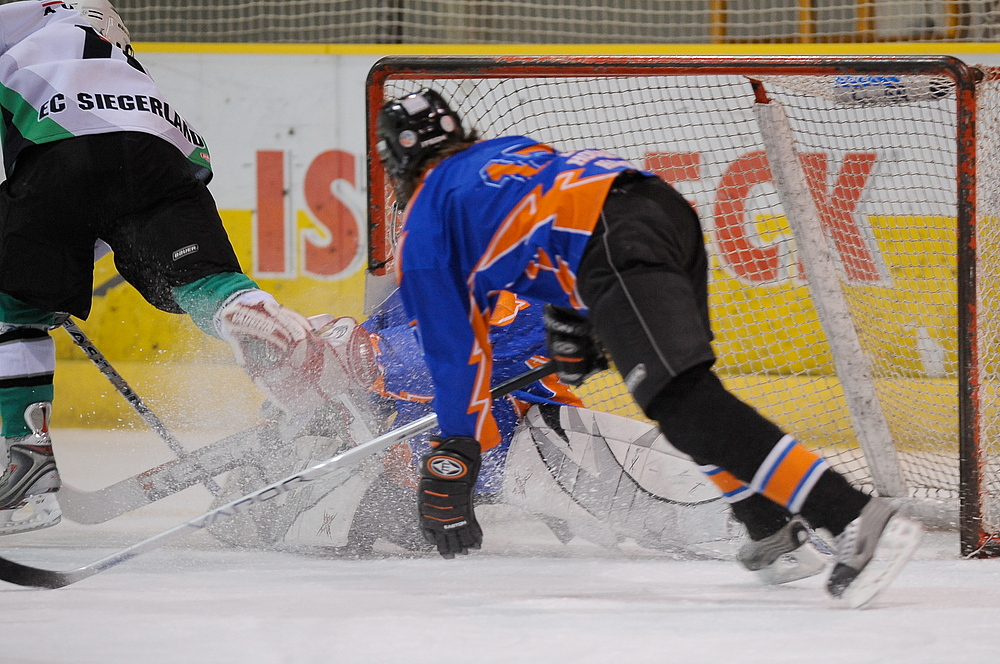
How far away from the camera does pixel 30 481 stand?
7.55ft

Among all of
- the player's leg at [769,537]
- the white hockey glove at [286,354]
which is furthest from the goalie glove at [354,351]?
the player's leg at [769,537]

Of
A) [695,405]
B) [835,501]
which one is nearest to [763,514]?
[835,501]

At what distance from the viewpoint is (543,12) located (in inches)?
191

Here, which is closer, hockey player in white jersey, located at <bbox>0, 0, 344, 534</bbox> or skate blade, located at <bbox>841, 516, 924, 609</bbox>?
skate blade, located at <bbox>841, 516, 924, 609</bbox>

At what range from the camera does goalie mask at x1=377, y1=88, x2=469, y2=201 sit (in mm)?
1835

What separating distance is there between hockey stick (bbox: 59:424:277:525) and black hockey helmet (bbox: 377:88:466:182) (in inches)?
32.4

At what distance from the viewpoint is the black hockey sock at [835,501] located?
1.53 meters

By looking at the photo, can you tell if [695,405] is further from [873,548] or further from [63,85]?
[63,85]

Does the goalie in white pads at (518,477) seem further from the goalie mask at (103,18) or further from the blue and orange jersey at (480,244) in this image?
the goalie mask at (103,18)

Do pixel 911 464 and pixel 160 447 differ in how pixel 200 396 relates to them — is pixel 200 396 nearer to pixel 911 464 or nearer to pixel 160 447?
pixel 160 447

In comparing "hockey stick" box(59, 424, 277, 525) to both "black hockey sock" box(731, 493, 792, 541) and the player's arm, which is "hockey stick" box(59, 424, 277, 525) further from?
"black hockey sock" box(731, 493, 792, 541)

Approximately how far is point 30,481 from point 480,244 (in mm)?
1312

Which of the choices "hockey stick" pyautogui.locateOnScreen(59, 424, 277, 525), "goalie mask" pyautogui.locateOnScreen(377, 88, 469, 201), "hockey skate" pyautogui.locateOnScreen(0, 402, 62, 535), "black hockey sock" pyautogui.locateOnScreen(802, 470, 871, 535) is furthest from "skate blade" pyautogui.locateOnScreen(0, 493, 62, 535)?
"black hockey sock" pyautogui.locateOnScreen(802, 470, 871, 535)

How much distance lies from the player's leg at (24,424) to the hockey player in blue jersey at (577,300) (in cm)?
107
